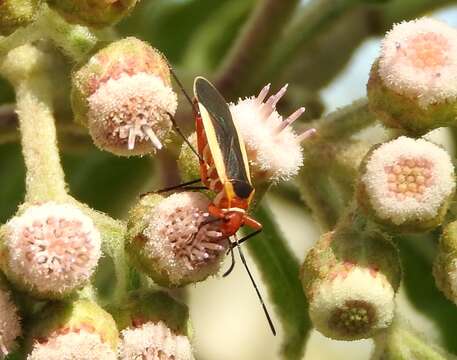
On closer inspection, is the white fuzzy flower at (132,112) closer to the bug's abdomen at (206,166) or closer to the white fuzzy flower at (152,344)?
the bug's abdomen at (206,166)

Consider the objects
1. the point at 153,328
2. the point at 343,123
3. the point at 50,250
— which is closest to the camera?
the point at 50,250

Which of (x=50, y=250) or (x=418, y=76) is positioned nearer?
(x=50, y=250)

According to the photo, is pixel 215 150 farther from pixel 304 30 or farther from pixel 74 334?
pixel 304 30

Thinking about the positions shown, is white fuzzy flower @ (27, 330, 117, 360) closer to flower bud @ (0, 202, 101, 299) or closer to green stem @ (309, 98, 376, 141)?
flower bud @ (0, 202, 101, 299)

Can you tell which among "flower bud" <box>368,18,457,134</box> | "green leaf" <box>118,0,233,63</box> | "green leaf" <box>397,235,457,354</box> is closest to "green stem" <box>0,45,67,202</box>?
"flower bud" <box>368,18,457,134</box>

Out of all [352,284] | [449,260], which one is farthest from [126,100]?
[449,260]
